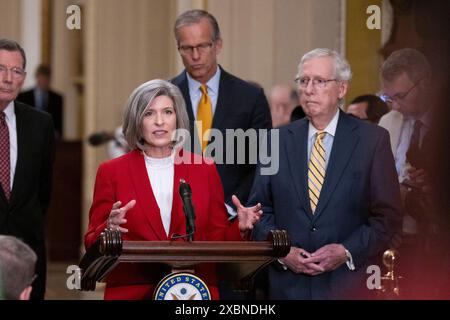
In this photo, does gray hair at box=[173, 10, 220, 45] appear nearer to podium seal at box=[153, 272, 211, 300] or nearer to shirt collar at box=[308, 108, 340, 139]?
shirt collar at box=[308, 108, 340, 139]

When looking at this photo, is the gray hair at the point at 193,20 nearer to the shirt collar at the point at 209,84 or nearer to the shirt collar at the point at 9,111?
the shirt collar at the point at 209,84

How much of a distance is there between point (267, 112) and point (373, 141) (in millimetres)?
759

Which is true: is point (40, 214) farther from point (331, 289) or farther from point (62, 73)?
point (62, 73)

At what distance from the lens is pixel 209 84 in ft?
17.4

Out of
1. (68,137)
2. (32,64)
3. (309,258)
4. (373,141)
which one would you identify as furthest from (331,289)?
(68,137)

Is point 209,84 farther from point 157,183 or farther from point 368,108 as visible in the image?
point 157,183

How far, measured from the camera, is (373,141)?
474cm

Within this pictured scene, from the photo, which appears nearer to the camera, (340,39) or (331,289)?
(331,289)

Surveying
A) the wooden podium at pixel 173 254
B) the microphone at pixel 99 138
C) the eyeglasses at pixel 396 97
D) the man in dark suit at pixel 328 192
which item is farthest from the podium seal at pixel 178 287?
the microphone at pixel 99 138

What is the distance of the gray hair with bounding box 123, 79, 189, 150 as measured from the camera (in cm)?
445

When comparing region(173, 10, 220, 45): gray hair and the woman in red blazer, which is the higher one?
region(173, 10, 220, 45): gray hair

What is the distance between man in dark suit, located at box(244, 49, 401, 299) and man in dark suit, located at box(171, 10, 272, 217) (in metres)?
0.52

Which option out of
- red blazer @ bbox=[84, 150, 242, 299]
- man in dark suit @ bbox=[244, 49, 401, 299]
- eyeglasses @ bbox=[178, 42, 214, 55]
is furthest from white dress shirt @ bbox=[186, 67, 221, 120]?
red blazer @ bbox=[84, 150, 242, 299]

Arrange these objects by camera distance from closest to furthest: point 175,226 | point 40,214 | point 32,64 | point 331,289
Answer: point 175,226
point 331,289
point 40,214
point 32,64
